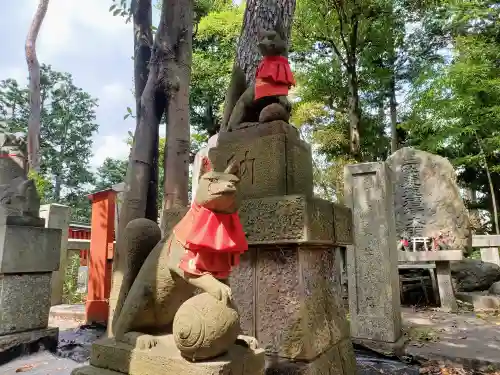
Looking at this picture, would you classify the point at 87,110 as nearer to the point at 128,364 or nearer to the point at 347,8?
the point at 347,8

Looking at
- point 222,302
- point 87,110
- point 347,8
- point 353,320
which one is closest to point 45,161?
point 87,110

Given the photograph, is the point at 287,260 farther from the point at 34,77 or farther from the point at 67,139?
the point at 67,139

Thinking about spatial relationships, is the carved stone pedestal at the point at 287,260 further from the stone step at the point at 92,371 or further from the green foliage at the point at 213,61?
the green foliage at the point at 213,61

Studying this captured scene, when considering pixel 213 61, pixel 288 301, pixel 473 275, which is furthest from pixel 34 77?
pixel 473 275

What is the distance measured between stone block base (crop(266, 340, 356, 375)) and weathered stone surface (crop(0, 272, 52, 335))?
10.2 feet

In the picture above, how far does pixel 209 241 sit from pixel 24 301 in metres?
3.47

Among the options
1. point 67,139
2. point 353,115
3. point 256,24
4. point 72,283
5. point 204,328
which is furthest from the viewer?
point 67,139

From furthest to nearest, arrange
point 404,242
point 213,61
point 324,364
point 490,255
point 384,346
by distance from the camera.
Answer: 1. point 213,61
2. point 490,255
3. point 404,242
4. point 384,346
5. point 324,364

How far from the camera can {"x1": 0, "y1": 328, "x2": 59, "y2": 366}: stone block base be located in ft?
12.1

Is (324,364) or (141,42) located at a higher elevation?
(141,42)

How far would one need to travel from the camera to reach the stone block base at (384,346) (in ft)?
12.4

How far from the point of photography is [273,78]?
2.69 metres

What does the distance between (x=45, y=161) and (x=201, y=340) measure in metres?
22.7

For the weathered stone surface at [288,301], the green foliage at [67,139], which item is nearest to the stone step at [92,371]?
the weathered stone surface at [288,301]
